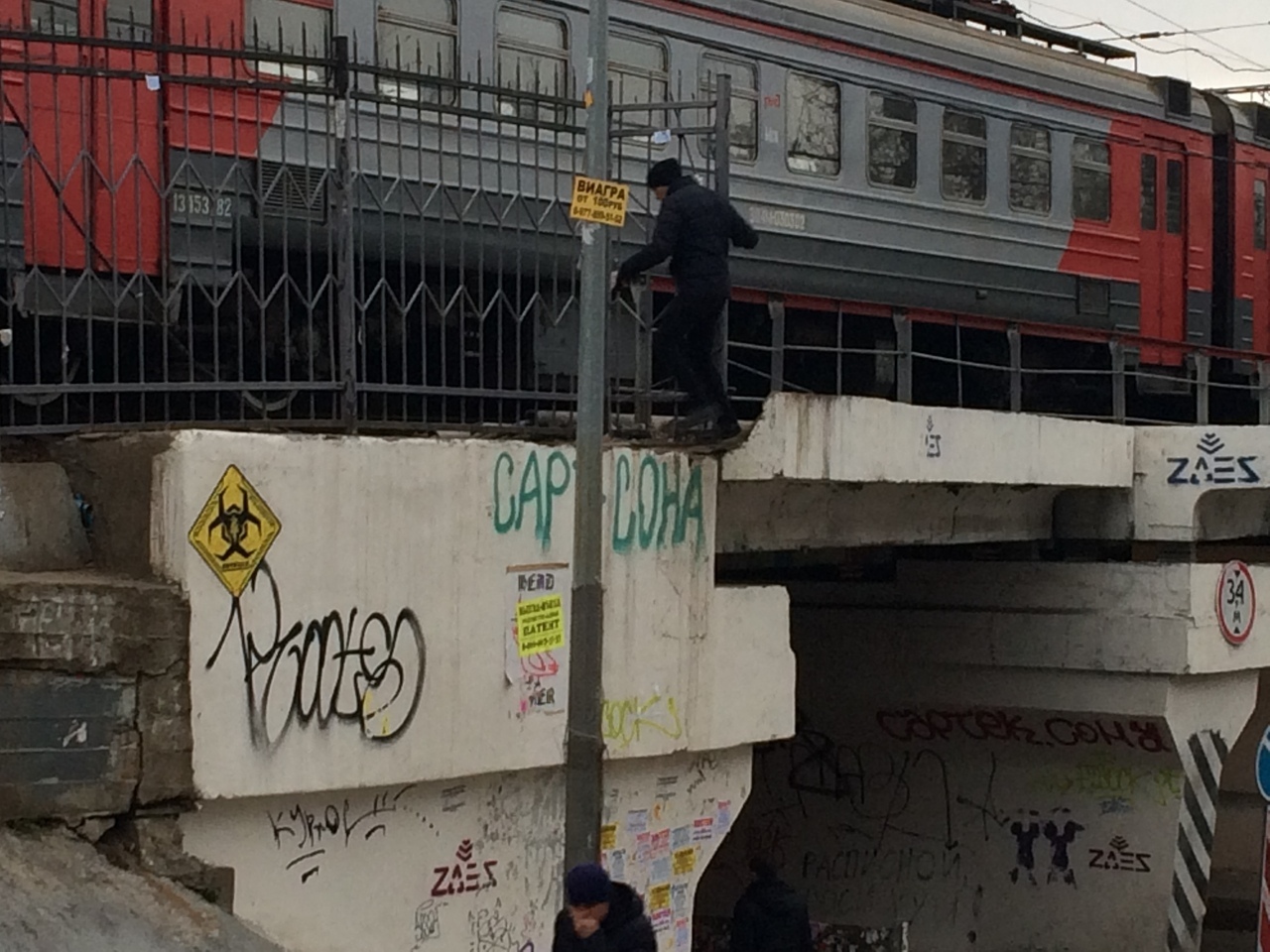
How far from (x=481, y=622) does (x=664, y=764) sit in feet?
5.02

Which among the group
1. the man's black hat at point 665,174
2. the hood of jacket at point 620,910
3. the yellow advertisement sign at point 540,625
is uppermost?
the man's black hat at point 665,174

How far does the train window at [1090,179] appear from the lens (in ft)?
60.5

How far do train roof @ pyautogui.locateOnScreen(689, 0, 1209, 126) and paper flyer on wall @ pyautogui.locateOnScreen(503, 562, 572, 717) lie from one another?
22.2 ft

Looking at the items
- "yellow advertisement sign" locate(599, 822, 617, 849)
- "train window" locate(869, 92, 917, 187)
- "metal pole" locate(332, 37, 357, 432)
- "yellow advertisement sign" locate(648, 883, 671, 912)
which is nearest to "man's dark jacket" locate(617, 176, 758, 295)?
"metal pole" locate(332, 37, 357, 432)

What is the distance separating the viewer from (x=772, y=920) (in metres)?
11.7

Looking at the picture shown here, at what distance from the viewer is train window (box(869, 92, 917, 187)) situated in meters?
16.2

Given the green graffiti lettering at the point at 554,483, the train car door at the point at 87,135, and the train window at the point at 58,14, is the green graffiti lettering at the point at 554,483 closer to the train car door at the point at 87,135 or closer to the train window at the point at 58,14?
the train car door at the point at 87,135

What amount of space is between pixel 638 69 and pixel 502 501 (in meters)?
6.10

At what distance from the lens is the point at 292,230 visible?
30.8 ft

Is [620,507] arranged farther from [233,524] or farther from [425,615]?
[233,524]

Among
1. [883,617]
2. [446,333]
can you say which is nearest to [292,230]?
[446,333]

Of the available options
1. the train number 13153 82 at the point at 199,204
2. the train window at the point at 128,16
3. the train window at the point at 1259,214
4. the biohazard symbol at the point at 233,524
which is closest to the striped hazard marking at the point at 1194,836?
the train number 13153 82 at the point at 199,204

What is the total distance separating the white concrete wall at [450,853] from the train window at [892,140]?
7605mm

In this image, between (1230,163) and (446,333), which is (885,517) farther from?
(1230,163)
